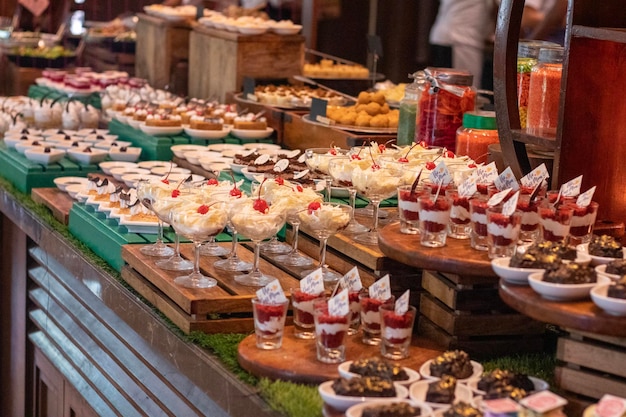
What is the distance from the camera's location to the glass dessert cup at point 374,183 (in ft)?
11.2

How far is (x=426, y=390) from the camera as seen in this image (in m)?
2.45

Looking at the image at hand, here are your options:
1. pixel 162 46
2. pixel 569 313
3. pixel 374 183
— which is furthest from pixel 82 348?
pixel 162 46

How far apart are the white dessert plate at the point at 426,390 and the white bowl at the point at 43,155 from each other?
315 cm

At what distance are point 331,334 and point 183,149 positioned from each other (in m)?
2.88

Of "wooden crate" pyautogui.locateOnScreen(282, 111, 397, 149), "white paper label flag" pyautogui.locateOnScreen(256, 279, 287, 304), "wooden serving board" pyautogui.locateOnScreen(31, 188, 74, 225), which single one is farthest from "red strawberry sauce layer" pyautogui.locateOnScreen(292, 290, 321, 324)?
"wooden serving board" pyautogui.locateOnScreen(31, 188, 74, 225)

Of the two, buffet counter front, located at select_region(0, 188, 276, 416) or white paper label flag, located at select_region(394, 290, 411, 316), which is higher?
white paper label flag, located at select_region(394, 290, 411, 316)

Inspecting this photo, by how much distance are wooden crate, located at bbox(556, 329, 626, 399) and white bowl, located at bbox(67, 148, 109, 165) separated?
3250 millimetres

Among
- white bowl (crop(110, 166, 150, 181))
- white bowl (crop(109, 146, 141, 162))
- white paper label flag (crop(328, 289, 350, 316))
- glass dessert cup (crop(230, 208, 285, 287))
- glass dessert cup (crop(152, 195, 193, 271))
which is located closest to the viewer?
white paper label flag (crop(328, 289, 350, 316))

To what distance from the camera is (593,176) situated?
10.3 feet

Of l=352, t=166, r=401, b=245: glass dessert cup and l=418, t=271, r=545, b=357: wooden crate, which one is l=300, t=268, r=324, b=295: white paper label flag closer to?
l=418, t=271, r=545, b=357: wooden crate

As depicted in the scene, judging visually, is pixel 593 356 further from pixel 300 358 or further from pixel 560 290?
pixel 300 358


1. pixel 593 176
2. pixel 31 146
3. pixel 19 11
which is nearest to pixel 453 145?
pixel 593 176

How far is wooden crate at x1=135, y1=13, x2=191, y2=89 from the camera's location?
23.9 ft

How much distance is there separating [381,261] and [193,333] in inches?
23.3
